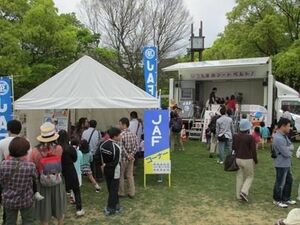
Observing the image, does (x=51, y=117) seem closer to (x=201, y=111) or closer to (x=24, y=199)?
(x=24, y=199)

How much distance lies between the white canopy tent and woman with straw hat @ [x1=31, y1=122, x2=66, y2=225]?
298 centimetres

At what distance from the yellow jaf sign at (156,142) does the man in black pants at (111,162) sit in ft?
6.38

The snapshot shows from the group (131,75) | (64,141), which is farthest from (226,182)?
(131,75)

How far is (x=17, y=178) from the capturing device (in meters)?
4.78

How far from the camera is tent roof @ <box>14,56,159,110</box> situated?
877 cm

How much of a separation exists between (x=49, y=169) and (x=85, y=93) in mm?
3551

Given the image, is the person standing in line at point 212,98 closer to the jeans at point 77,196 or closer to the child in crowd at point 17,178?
the jeans at point 77,196

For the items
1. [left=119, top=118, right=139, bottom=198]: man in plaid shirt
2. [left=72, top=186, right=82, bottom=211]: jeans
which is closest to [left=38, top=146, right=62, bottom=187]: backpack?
[left=72, top=186, right=82, bottom=211]: jeans

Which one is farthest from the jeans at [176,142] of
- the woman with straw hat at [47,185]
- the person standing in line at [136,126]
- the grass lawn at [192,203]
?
the woman with straw hat at [47,185]

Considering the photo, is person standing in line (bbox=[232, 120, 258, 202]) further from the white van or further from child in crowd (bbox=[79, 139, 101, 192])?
the white van

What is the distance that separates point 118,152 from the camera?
22.6ft

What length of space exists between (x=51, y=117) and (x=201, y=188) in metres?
4.48

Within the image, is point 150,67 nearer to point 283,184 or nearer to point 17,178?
point 283,184

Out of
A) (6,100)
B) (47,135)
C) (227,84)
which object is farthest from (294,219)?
(227,84)
